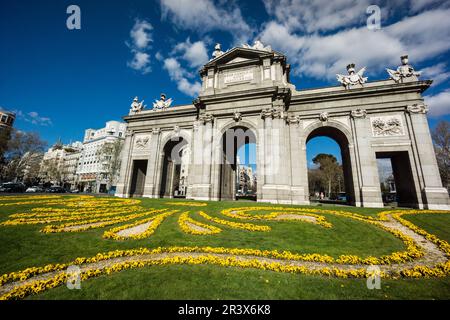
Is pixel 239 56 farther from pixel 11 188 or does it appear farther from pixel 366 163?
pixel 11 188

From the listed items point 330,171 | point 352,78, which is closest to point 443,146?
point 330,171

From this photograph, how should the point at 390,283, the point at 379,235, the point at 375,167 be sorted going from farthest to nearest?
1. the point at 375,167
2. the point at 379,235
3. the point at 390,283

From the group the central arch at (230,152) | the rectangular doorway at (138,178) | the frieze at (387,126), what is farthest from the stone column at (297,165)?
the rectangular doorway at (138,178)

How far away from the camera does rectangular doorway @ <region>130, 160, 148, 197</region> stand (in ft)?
101

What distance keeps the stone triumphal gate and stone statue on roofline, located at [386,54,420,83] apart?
0.29 ft

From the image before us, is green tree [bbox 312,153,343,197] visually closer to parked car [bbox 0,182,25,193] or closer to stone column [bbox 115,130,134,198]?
stone column [bbox 115,130,134,198]

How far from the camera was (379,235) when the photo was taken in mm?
9383

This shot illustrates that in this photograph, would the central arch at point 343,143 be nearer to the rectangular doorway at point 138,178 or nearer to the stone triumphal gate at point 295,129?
the stone triumphal gate at point 295,129

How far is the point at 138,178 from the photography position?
31750mm

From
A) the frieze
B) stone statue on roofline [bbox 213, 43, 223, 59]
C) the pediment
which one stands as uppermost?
stone statue on roofline [bbox 213, 43, 223, 59]

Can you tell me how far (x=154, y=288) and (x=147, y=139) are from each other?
94.5 ft
